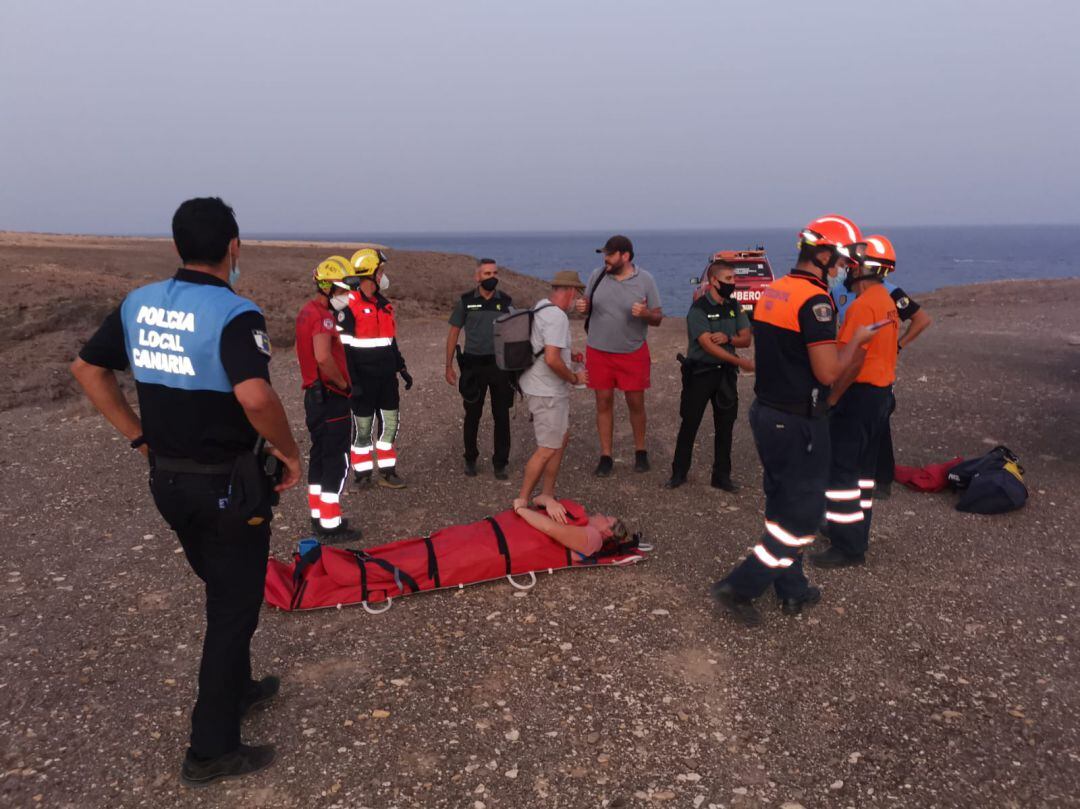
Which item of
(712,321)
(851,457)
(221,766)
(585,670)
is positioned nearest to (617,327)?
(712,321)

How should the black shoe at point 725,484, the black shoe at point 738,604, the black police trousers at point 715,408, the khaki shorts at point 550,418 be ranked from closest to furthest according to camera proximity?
the black shoe at point 738,604
the khaki shorts at point 550,418
the black police trousers at point 715,408
the black shoe at point 725,484

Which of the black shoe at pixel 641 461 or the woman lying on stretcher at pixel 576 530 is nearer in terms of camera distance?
the woman lying on stretcher at pixel 576 530

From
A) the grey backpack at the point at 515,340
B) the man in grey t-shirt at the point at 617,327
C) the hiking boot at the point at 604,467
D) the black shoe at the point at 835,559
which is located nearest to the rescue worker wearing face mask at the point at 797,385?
the black shoe at the point at 835,559

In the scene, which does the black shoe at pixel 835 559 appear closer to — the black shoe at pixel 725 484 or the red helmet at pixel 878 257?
the black shoe at pixel 725 484

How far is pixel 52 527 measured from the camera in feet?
21.9

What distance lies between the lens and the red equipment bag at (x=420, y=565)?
5.18 m

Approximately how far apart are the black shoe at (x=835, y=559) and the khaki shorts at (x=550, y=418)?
2182 millimetres

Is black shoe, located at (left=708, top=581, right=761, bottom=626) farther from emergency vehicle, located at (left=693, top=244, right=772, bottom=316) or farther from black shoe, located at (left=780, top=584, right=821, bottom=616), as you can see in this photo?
emergency vehicle, located at (left=693, top=244, right=772, bottom=316)

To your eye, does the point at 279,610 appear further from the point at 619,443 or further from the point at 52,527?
the point at 619,443

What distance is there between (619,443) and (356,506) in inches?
132

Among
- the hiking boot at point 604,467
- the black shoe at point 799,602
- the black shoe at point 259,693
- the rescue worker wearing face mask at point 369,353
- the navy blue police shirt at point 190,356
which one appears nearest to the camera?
the navy blue police shirt at point 190,356

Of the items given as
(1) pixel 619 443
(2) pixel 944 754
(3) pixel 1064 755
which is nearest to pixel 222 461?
(2) pixel 944 754

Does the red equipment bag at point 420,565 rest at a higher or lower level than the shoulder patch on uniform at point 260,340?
lower

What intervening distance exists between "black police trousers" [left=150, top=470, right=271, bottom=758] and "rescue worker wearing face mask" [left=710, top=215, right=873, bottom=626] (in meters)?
2.99
